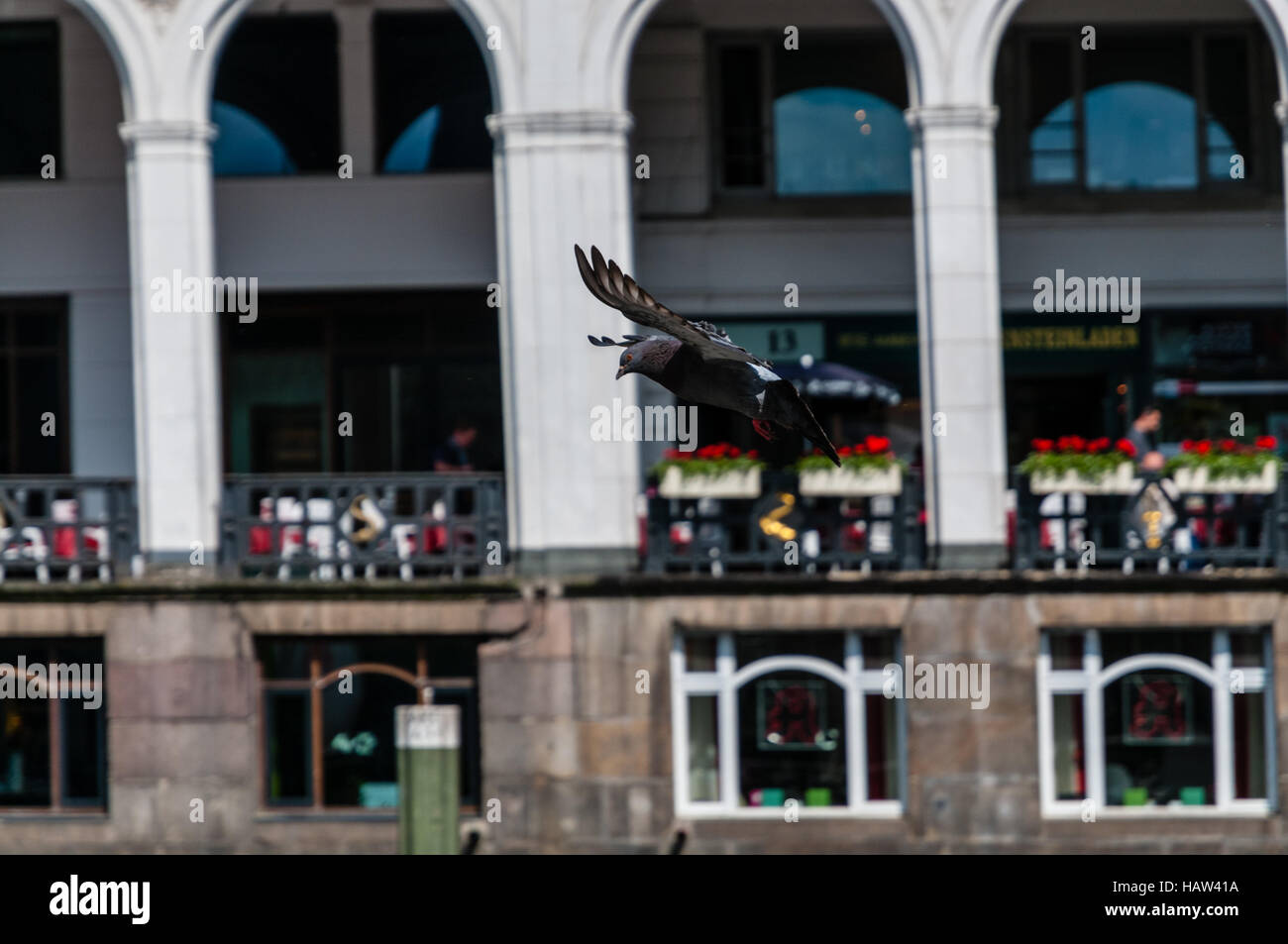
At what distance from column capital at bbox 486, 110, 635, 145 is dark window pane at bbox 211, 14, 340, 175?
346cm

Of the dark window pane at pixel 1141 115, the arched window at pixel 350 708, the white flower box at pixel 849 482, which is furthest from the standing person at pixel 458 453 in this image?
the dark window pane at pixel 1141 115

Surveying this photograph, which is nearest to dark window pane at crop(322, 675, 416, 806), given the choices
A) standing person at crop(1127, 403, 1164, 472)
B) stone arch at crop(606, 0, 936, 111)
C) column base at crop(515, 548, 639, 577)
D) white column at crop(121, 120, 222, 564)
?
column base at crop(515, 548, 639, 577)

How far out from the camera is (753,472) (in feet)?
81.5

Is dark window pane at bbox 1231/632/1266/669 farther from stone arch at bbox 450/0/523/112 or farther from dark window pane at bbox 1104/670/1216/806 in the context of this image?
stone arch at bbox 450/0/523/112

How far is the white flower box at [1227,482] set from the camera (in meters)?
24.8

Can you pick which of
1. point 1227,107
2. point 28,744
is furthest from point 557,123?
point 28,744

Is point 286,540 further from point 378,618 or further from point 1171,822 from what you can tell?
point 1171,822

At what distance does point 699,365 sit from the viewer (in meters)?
9.54

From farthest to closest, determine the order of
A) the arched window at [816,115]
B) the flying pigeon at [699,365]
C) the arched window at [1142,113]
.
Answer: the arched window at [1142,113] → the arched window at [816,115] → the flying pigeon at [699,365]

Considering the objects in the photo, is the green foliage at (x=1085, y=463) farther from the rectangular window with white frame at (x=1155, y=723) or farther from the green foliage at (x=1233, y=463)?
the rectangular window with white frame at (x=1155, y=723)

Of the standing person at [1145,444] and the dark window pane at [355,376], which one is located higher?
the dark window pane at [355,376]

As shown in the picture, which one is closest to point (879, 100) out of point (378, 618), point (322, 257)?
point (322, 257)

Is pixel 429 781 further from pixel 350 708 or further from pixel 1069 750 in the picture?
pixel 1069 750

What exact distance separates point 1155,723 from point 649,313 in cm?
1730
